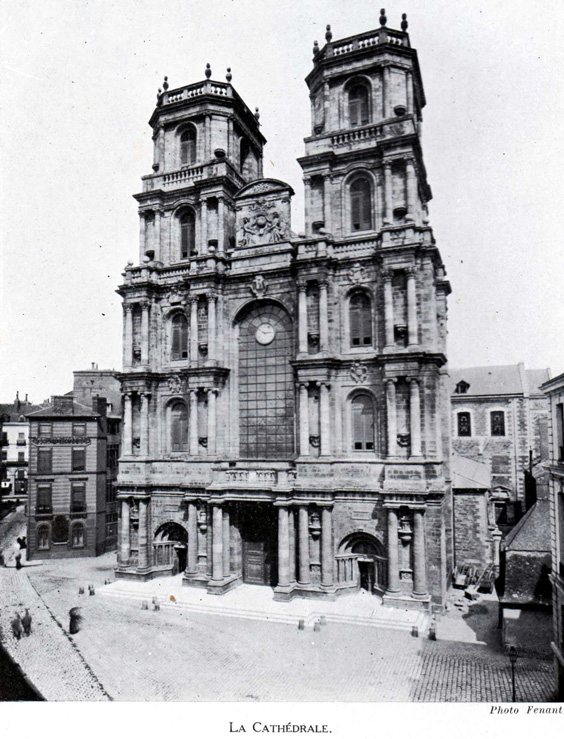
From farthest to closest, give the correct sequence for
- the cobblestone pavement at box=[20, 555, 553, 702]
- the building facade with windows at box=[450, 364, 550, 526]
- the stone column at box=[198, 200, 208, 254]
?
the building facade with windows at box=[450, 364, 550, 526]
the stone column at box=[198, 200, 208, 254]
the cobblestone pavement at box=[20, 555, 553, 702]

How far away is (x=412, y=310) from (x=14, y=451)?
160 feet

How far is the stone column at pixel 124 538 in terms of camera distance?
1171 inches

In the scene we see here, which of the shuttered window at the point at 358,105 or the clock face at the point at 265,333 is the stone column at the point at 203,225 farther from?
the shuttered window at the point at 358,105

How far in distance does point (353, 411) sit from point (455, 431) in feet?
87.2

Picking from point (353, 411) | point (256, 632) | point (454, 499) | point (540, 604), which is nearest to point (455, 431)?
point (454, 499)

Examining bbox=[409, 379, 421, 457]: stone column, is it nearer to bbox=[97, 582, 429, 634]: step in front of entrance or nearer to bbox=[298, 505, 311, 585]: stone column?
bbox=[298, 505, 311, 585]: stone column

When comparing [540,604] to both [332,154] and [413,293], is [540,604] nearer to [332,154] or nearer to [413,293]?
[413,293]

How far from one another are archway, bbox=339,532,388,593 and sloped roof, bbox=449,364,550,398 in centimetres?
2820

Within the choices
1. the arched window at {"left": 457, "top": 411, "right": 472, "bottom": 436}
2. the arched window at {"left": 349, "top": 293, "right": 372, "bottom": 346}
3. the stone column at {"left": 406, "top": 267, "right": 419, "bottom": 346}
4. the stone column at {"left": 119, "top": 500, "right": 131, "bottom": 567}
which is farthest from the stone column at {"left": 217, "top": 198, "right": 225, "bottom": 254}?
the arched window at {"left": 457, "top": 411, "right": 472, "bottom": 436}

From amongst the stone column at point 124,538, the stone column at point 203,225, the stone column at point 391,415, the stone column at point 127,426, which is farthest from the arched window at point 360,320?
the stone column at point 124,538

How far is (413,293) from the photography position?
25.5 metres

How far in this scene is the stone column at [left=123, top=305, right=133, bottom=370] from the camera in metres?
31.2

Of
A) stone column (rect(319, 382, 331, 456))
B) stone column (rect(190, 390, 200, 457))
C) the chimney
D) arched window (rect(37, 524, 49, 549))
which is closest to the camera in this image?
stone column (rect(319, 382, 331, 456))

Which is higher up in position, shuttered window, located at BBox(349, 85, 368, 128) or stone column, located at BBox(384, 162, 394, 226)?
shuttered window, located at BBox(349, 85, 368, 128)
